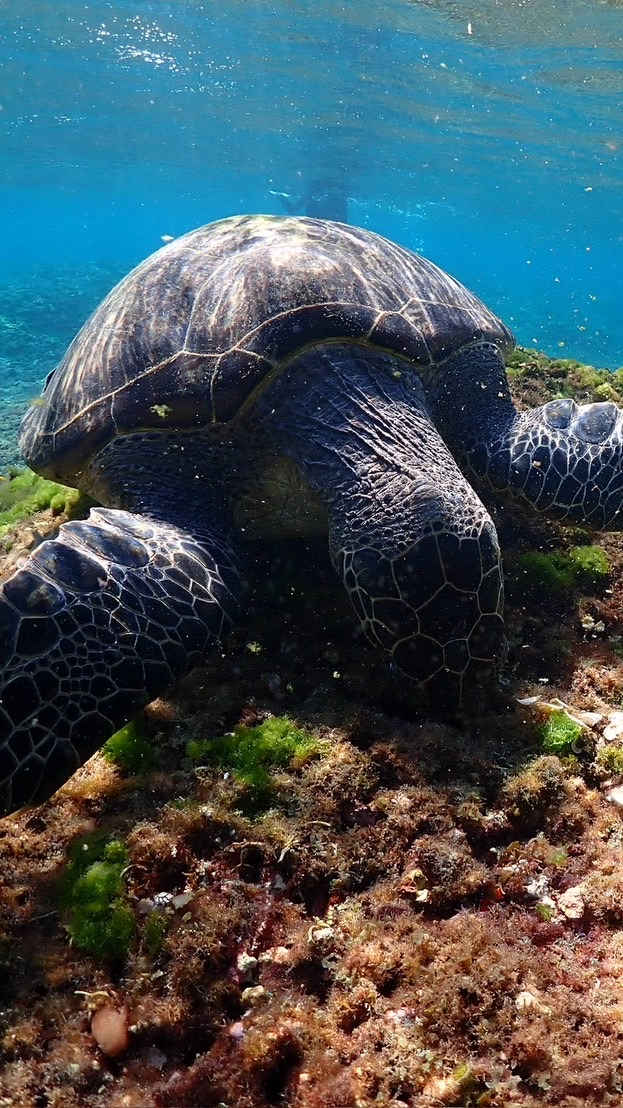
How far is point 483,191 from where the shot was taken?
171 ft

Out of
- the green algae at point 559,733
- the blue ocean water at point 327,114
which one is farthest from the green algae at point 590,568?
the blue ocean water at point 327,114

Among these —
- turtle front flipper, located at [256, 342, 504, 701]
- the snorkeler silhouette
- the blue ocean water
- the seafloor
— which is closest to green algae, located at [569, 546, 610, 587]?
the seafloor

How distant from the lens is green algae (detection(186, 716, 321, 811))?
9.84ft

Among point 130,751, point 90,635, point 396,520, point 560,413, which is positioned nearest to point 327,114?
point 560,413

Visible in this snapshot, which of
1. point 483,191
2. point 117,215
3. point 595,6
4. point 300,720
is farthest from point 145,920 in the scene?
point 117,215

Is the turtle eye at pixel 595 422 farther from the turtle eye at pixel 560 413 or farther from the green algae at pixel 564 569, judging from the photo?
the green algae at pixel 564 569

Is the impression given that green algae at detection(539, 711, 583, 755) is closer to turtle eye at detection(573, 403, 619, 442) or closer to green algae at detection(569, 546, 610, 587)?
green algae at detection(569, 546, 610, 587)

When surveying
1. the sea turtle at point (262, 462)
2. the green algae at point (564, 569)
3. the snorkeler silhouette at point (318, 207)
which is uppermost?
the snorkeler silhouette at point (318, 207)

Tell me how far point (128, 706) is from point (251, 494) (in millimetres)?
1859

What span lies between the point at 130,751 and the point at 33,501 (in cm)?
454

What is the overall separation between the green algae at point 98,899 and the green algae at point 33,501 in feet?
13.6

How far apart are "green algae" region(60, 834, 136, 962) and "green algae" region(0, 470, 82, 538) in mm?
4142

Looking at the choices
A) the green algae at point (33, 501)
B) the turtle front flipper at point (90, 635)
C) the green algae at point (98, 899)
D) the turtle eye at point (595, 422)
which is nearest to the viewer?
the green algae at point (98, 899)

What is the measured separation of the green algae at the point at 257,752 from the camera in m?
3.00
